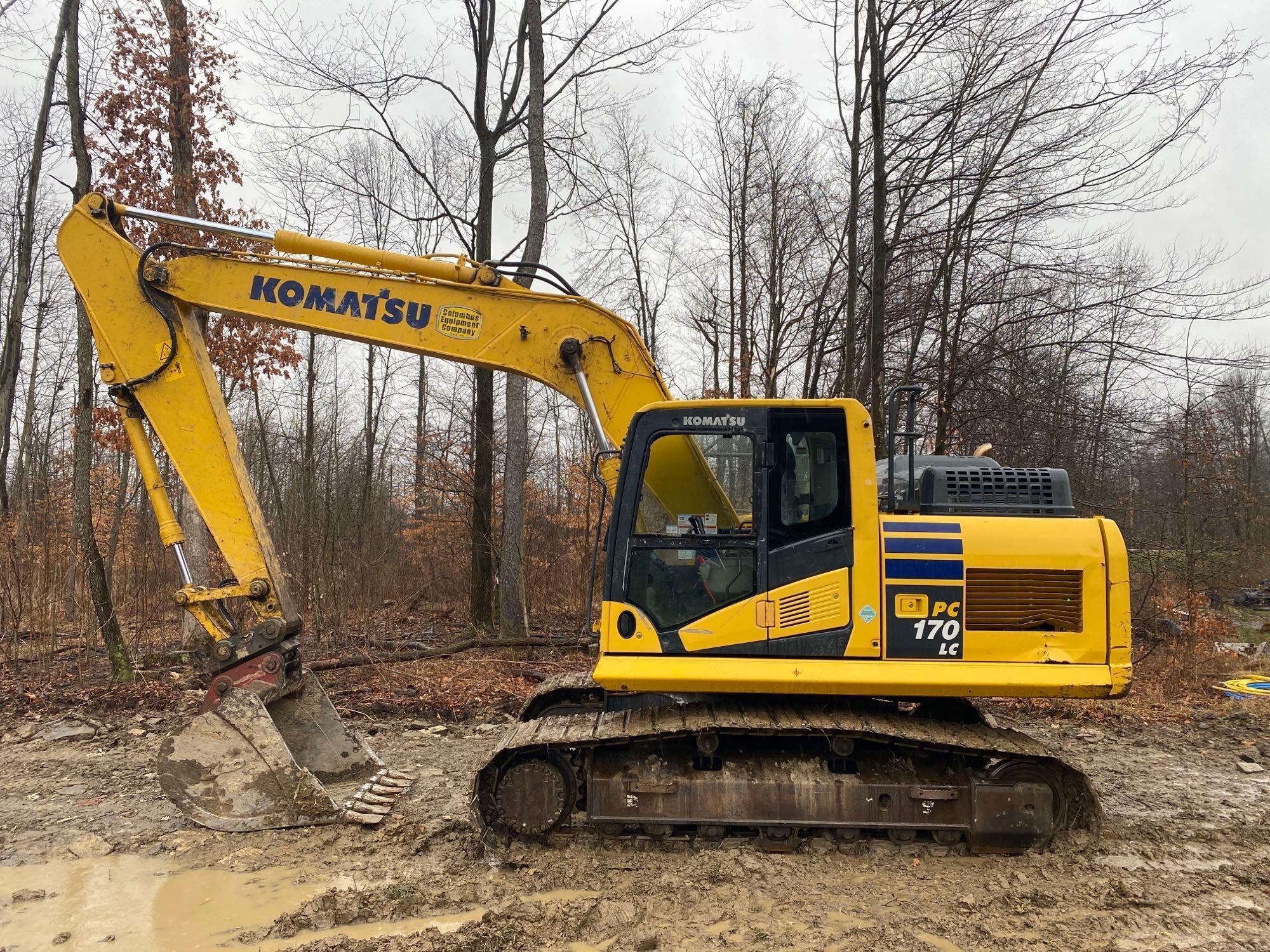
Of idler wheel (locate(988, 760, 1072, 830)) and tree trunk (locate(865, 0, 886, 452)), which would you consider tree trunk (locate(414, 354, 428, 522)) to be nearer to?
tree trunk (locate(865, 0, 886, 452))

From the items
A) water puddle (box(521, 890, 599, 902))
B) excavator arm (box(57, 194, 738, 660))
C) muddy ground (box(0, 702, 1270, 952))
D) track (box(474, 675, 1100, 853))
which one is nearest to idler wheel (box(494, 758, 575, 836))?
track (box(474, 675, 1100, 853))

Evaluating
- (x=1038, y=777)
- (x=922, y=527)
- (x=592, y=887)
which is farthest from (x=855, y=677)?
(x=592, y=887)

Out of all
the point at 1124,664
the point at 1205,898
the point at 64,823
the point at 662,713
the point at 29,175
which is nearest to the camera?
the point at 1205,898

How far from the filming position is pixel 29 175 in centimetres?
1548

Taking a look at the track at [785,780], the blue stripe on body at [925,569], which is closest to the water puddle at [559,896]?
the track at [785,780]

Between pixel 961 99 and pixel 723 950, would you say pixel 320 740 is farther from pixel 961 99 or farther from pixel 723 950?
pixel 961 99

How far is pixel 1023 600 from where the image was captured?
180 inches

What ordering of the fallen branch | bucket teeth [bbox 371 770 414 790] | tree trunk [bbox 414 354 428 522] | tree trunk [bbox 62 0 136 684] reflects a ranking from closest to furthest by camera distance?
bucket teeth [bbox 371 770 414 790], tree trunk [bbox 62 0 136 684], the fallen branch, tree trunk [bbox 414 354 428 522]

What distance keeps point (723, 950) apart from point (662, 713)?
1426 mm

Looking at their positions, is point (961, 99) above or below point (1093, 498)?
above

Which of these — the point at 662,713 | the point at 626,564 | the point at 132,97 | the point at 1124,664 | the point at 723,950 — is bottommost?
the point at 723,950

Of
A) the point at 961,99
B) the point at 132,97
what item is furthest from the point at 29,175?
the point at 961,99

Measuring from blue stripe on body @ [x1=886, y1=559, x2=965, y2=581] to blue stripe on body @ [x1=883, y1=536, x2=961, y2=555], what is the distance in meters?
0.04

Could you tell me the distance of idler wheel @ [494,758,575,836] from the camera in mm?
4691
